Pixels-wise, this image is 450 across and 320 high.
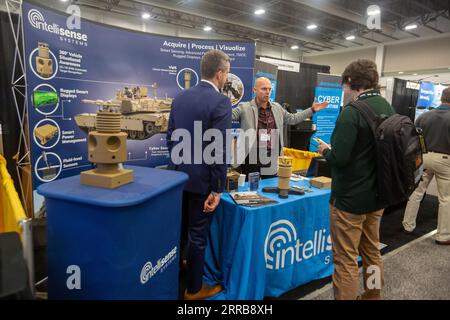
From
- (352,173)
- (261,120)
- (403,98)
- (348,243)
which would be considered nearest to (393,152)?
(352,173)

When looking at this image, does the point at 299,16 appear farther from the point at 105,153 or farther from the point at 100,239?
the point at 100,239

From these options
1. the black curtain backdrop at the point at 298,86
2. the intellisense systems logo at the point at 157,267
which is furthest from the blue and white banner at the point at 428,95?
the intellisense systems logo at the point at 157,267

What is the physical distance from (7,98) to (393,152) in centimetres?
316

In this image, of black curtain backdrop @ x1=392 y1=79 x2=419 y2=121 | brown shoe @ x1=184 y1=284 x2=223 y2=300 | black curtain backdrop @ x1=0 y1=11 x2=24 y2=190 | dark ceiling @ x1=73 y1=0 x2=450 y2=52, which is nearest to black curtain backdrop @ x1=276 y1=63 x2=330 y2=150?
dark ceiling @ x1=73 y1=0 x2=450 y2=52

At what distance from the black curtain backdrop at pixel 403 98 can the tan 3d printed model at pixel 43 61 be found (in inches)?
282

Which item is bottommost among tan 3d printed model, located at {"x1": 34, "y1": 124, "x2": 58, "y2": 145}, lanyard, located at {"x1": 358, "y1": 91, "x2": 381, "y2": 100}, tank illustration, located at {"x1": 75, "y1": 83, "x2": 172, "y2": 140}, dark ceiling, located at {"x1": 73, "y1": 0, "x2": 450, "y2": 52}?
tan 3d printed model, located at {"x1": 34, "y1": 124, "x2": 58, "y2": 145}

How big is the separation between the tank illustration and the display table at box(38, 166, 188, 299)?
5.23 ft

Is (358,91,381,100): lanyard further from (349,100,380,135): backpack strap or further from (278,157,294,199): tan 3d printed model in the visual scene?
(278,157,294,199): tan 3d printed model

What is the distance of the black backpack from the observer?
1.45 meters

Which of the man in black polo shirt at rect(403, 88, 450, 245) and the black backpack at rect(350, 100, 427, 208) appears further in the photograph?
the man in black polo shirt at rect(403, 88, 450, 245)

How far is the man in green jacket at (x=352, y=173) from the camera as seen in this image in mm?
1512

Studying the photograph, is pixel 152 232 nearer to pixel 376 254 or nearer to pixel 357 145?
pixel 357 145

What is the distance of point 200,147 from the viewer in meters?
1.65

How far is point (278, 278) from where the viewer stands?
1.94 m
